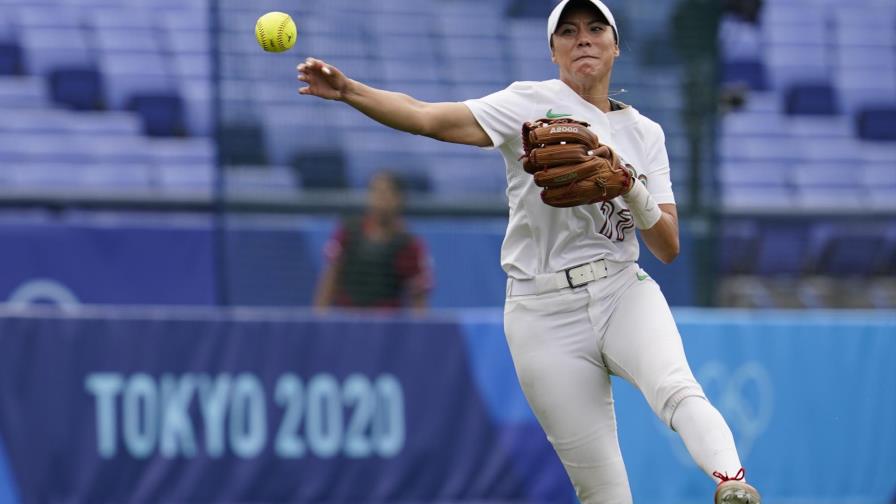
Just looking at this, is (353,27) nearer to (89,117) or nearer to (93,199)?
(93,199)

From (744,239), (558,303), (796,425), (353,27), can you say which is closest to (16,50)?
(353,27)

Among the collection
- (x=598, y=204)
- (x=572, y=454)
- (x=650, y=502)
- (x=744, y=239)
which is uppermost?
(x=598, y=204)

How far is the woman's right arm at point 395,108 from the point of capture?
14.4 ft

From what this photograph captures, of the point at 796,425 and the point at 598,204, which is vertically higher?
the point at 598,204

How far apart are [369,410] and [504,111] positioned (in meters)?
3.74

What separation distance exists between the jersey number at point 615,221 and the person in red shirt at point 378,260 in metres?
4.11

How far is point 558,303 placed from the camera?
487 cm

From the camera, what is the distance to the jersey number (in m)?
4.91

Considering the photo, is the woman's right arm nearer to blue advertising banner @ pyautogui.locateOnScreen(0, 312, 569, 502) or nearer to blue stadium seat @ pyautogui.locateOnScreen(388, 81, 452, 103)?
blue advertising banner @ pyautogui.locateOnScreen(0, 312, 569, 502)

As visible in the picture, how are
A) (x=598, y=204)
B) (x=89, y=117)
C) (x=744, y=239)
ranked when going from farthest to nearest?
(x=89, y=117), (x=744, y=239), (x=598, y=204)

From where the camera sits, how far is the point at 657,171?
197 inches

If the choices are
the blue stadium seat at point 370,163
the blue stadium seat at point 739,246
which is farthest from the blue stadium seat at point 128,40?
the blue stadium seat at point 739,246

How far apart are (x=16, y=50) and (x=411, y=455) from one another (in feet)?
17.9

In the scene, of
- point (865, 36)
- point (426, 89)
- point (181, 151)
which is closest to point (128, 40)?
point (181, 151)
